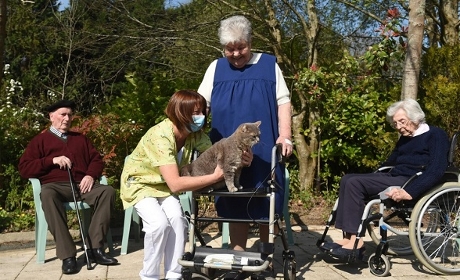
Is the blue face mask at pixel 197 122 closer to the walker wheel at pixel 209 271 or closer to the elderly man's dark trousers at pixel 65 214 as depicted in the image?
the walker wheel at pixel 209 271

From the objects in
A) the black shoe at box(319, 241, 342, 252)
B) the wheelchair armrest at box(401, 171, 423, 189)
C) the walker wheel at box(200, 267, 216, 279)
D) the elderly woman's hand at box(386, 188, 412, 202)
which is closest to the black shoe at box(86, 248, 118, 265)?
the walker wheel at box(200, 267, 216, 279)

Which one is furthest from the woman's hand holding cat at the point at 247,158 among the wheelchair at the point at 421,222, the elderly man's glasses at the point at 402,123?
the elderly man's glasses at the point at 402,123

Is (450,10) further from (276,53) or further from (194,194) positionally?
(194,194)

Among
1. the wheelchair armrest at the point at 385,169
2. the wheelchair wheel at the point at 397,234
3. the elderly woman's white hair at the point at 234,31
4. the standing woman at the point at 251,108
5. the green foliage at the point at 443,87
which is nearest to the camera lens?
the elderly woman's white hair at the point at 234,31

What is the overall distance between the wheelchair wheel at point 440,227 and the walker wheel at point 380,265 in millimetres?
222

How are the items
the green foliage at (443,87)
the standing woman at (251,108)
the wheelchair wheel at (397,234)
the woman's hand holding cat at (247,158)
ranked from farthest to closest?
1. the green foliage at (443,87)
2. the wheelchair wheel at (397,234)
3. the standing woman at (251,108)
4. the woman's hand holding cat at (247,158)

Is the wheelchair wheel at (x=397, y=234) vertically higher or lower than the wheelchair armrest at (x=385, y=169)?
lower

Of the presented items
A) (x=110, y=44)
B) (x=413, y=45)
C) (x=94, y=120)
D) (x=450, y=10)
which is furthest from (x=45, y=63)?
(x=413, y=45)

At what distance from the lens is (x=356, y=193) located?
13.5 feet

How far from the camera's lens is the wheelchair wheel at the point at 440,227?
12.5ft

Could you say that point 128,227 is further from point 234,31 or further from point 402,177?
point 402,177

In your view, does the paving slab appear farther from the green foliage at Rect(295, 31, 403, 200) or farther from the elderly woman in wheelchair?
the green foliage at Rect(295, 31, 403, 200)

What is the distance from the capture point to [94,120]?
21.1 feet

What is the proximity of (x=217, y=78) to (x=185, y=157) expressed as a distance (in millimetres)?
577
